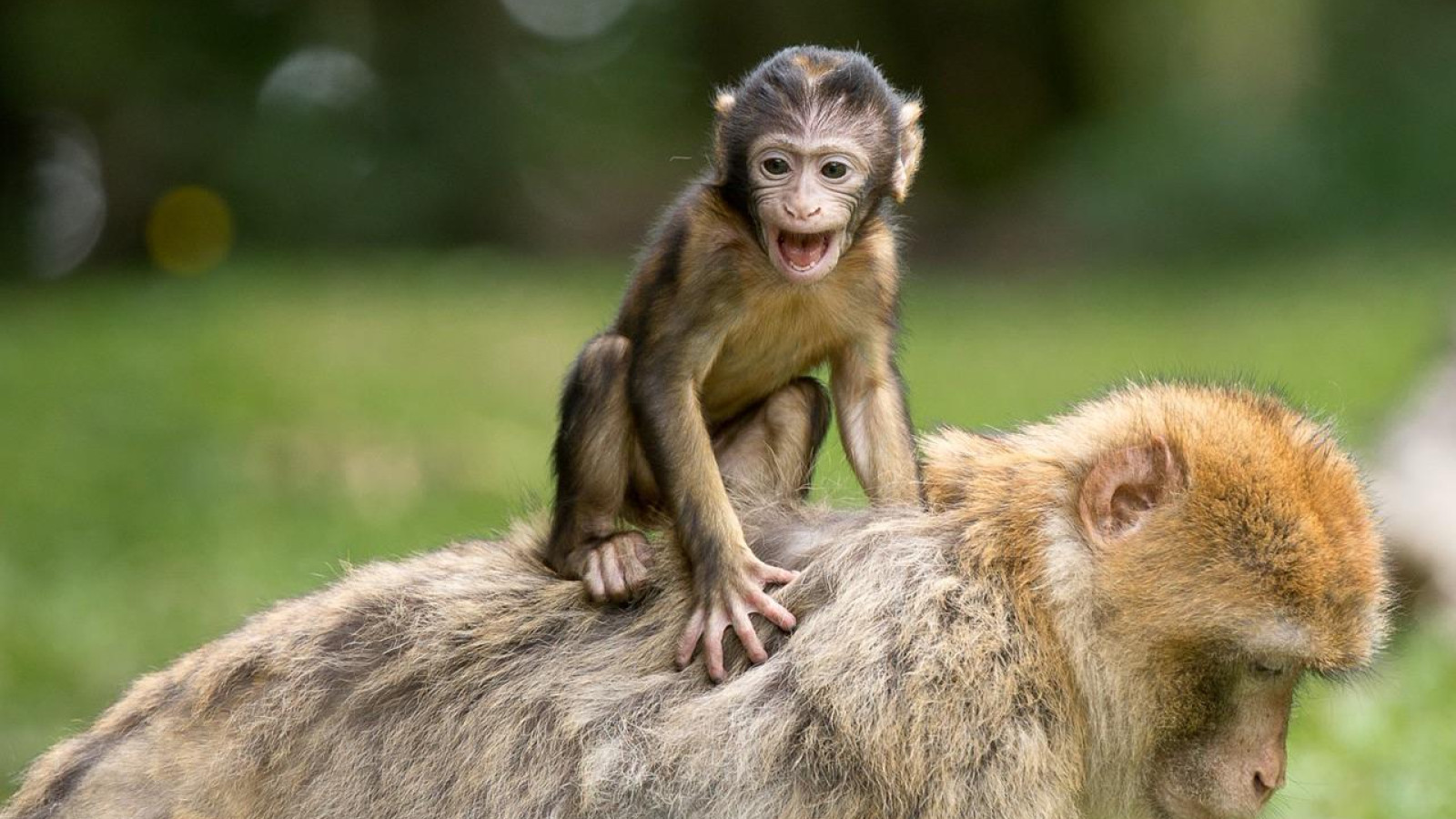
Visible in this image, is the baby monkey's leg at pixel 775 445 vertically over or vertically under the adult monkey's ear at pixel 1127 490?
over

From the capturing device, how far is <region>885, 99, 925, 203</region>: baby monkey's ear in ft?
17.3

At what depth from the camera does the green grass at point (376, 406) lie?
7.93m

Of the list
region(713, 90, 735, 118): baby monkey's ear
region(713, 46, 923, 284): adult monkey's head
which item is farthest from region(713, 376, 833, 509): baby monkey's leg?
region(713, 90, 735, 118): baby monkey's ear

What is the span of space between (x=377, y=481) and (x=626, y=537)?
7.54m

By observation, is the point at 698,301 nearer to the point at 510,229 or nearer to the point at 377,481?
the point at 377,481

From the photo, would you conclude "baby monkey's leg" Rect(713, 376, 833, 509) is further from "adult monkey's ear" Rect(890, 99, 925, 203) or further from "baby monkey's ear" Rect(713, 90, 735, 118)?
"baby monkey's ear" Rect(713, 90, 735, 118)

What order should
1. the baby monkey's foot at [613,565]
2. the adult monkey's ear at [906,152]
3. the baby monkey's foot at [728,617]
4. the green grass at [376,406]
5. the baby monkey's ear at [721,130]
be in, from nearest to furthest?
the baby monkey's foot at [728,617], the baby monkey's foot at [613,565], the baby monkey's ear at [721,130], the adult monkey's ear at [906,152], the green grass at [376,406]

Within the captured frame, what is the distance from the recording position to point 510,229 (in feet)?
77.1

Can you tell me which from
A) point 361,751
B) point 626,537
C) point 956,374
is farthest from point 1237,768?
point 956,374

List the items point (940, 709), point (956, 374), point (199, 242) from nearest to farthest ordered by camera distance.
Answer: point (940, 709), point (956, 374), point (199, 242)

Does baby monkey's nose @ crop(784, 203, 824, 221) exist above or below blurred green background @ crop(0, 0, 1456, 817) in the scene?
below

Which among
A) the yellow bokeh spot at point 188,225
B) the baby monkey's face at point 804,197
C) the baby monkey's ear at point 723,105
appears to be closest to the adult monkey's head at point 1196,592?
the baby monkey's face at point 804,197

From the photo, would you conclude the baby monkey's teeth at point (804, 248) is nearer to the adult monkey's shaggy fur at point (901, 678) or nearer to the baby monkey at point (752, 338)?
the baby monkey at point (752, 338)

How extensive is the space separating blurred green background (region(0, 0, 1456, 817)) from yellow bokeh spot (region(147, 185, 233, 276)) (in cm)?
4
